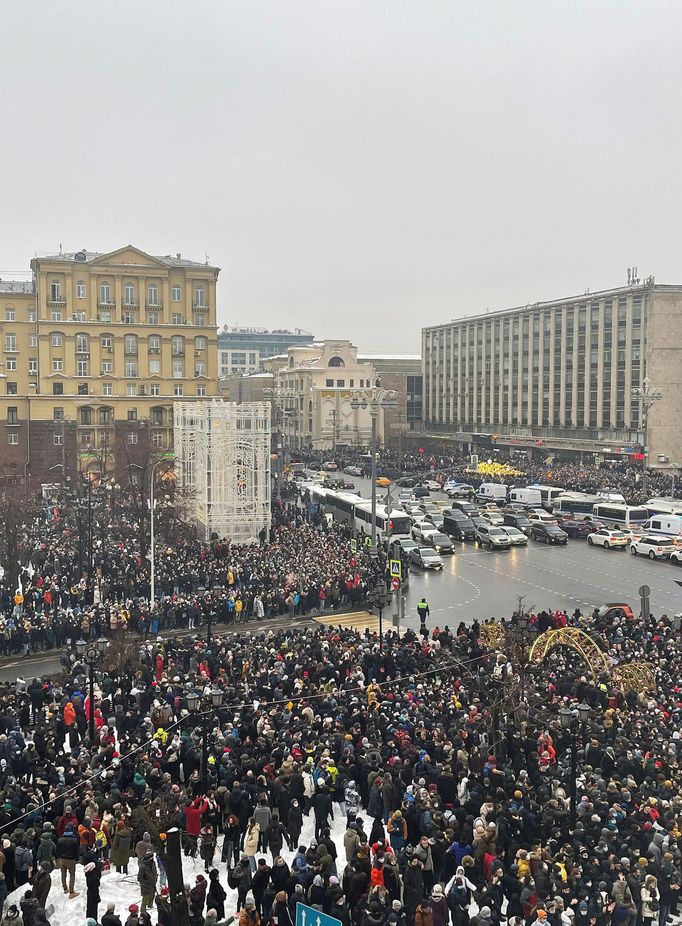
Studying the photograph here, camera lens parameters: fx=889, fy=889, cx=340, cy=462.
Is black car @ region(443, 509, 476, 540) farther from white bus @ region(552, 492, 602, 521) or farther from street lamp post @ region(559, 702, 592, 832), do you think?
street lamp post @ region(559, 702, 592, 832)

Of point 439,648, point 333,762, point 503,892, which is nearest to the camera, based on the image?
point 503,892

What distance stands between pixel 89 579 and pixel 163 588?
2723mm

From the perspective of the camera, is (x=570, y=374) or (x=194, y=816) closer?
(x=194, y=816)

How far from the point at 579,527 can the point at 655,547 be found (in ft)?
22.2

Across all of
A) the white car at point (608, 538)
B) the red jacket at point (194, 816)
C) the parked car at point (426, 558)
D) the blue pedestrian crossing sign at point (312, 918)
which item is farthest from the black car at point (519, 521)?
the blue pedestrian crossing sign at point (312, 918)

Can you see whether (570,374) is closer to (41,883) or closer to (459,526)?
(459,526)

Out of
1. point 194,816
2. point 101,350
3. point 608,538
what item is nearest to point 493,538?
point 608,538

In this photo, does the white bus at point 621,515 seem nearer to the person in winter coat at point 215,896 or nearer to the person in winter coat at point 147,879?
the person in winter coat at point 215,896

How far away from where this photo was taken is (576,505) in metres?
52.0

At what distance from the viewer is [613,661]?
21719 mm

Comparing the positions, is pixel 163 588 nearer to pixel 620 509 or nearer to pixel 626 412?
pixel 620 509

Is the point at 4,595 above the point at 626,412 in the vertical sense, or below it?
below

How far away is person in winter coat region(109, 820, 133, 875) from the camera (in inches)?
505

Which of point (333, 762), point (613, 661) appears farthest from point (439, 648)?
point (333, 762)
